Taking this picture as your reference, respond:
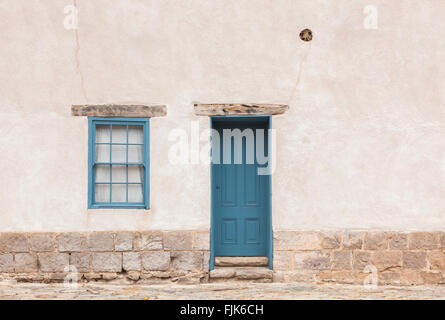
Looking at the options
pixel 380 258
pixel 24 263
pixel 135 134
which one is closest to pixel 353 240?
pixel 380 258

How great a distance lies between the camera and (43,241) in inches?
276

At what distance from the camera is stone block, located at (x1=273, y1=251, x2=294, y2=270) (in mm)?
7047

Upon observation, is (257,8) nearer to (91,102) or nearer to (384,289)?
(91,102)

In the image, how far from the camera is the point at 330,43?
715 cm

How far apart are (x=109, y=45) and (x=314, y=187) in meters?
3.74

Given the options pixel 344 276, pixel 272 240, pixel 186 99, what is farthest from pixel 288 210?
pixel 186 99

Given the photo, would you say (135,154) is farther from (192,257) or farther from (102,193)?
(192,257)

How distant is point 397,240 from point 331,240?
97 centimetres

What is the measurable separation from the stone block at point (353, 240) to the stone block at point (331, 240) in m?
0.09

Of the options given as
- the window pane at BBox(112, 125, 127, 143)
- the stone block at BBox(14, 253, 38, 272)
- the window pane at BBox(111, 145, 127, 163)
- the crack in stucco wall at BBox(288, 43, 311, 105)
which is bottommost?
the stone block at BBox(14, 253, 38, 272)

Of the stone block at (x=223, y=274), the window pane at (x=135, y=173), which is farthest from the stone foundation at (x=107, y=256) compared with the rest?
the window pane at (x=135, y=173)

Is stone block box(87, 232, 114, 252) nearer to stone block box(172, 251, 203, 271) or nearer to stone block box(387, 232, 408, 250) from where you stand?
stone block box(172, 251, 203, 271)

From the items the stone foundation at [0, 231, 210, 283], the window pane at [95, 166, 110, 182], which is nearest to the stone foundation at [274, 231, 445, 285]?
the stone foundation at [0, 231, 210, 283]

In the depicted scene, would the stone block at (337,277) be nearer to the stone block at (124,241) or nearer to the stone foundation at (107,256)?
the stone foundation at (107,256)
